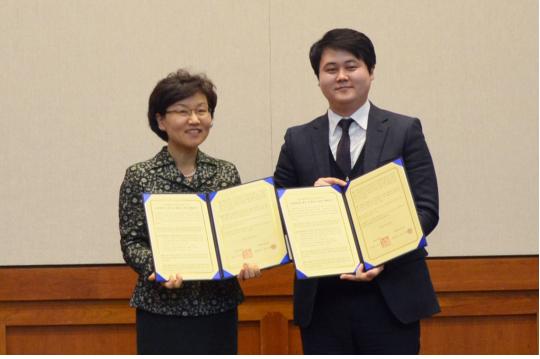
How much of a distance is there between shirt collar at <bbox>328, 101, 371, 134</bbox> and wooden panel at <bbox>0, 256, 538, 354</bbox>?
115 centimetres

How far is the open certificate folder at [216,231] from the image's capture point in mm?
1968

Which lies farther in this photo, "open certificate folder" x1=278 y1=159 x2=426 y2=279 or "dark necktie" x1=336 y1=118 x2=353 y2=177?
"dark necktie" x1=336 y1=118 x2=353 y2=177

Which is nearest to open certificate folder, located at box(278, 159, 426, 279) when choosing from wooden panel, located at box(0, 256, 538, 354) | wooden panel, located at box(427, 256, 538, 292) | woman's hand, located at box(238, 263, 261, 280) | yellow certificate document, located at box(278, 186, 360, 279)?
yellow certificate document, located at box(278, 186, 360, 279)

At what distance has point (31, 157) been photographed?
3.09 m

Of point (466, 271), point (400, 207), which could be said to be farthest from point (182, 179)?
point (466, 271)

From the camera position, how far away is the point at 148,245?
208cm

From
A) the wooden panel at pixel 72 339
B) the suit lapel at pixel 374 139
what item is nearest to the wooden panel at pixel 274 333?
the wooden panel at pixel 72 339

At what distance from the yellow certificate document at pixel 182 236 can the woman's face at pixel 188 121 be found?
0.60 feet

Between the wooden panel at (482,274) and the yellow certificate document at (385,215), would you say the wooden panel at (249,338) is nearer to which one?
the wooden panel at (482,274)

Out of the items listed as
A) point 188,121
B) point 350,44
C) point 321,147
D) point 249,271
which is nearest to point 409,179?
point 321,147

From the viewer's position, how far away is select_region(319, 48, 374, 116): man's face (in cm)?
203

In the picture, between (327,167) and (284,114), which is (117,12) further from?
(327,167)

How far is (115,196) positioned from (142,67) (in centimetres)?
59

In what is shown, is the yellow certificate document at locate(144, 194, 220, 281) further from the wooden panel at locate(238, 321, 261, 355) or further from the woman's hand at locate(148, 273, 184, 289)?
the wooden panel at locate(238, 321, 261, 355)
